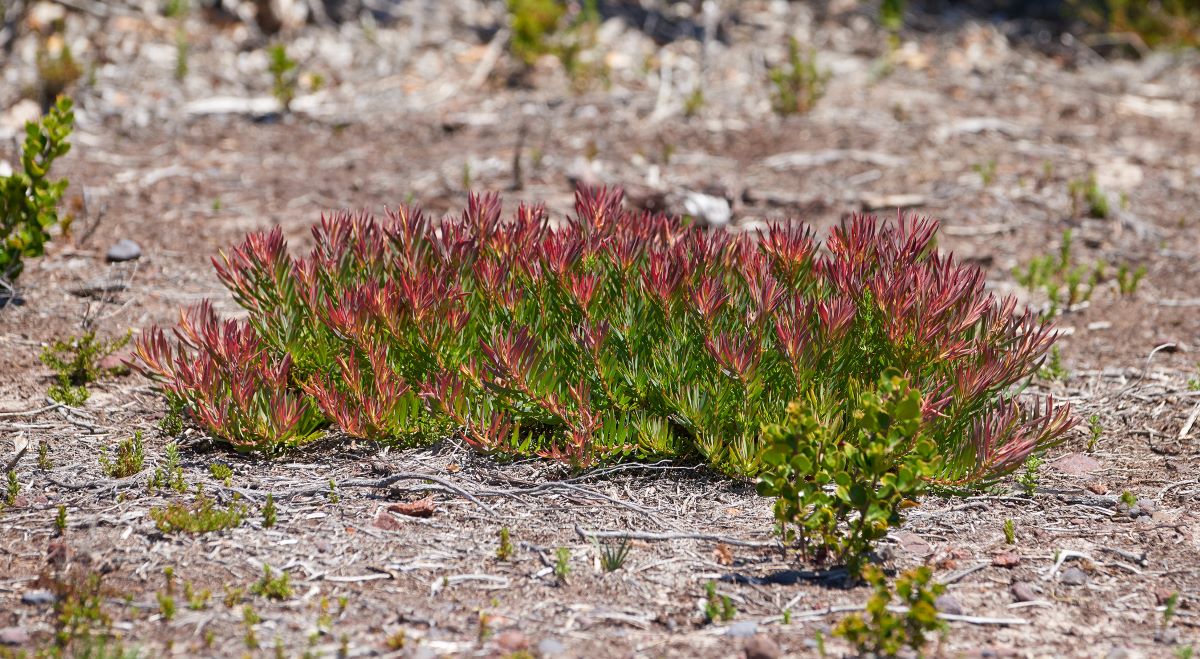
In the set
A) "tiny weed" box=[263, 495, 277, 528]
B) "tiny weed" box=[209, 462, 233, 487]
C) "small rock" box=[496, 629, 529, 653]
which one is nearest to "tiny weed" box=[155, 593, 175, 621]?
"tiny weed" box=[263, 495, 277, 528]

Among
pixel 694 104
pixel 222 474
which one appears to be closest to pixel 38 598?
pixel 222 474

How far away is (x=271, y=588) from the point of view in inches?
131

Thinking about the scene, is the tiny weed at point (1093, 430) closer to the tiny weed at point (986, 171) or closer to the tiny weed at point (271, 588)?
the tiny weed at point (271, 588)

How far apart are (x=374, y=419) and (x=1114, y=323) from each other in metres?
4.26

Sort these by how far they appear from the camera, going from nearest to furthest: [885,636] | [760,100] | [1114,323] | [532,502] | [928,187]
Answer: [885,636]
[532,502]
[1114,323]
[928,187]
[760,100]

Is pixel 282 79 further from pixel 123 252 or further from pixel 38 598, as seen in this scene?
pixel 38 598

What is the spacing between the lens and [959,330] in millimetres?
4012

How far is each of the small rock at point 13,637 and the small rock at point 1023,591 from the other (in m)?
2.99

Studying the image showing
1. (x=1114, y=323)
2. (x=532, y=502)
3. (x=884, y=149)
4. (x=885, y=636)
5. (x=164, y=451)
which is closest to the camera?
(x=885, y=636)

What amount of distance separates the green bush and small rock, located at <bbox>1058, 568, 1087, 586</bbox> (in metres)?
4.70

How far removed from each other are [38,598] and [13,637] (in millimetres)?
200

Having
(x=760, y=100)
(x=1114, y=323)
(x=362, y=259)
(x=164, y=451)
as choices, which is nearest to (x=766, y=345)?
(x=362, y=259)

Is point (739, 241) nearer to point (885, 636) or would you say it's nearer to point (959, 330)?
point (959, 330)

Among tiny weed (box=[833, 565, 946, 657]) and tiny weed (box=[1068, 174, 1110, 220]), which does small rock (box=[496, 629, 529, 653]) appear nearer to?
tiny weed (box=[833, 565, 946, 657])
